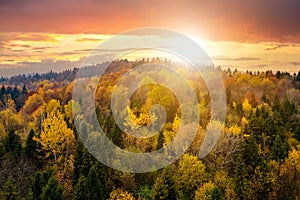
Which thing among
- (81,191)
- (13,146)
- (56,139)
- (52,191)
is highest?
(56,139)

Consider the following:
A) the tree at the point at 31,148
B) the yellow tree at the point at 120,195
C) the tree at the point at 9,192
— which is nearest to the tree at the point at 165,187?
the yellow tree at the point at 120,195

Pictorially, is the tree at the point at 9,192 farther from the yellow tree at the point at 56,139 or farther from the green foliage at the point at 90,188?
the yellow tree at the point at 56,139

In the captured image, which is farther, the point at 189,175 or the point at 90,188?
the point at 189,175

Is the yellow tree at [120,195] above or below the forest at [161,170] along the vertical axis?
below

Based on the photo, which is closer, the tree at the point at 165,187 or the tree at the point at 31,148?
the tree at the point at 165,187

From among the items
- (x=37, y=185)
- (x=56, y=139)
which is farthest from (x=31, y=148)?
(x=37, y=185)

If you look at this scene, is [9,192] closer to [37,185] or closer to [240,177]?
[37,185]

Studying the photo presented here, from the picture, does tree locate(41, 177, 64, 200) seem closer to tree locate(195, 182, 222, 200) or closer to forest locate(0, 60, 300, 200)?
forest locate(0, 60, 300, 200)

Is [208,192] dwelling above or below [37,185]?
below

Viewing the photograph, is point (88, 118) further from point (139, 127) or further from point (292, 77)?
point (292, 77)

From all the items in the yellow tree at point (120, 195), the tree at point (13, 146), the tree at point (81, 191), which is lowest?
the yellow tree at point (120, 195)

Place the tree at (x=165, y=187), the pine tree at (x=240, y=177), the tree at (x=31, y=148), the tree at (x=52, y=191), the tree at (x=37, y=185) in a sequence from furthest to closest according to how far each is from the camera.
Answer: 1. the tree at (x=31, y=148)
2. the pine tree at (x=240, y=177)
3. the tree at (x=165, y=187)
4. the tree at (x=37, y=185)
5. the tree at (x=52, y=191)

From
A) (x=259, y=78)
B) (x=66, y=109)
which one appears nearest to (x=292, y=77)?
(x=259, y=78)

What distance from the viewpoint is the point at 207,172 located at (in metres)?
42.2
